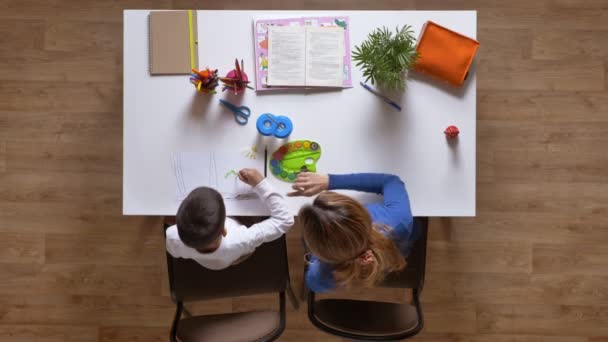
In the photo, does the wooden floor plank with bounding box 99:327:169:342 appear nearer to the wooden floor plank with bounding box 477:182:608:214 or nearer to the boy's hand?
the boy's hand

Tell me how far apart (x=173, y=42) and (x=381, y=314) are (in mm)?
1161

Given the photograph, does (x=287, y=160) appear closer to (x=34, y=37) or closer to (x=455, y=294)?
(x=455, y=294)

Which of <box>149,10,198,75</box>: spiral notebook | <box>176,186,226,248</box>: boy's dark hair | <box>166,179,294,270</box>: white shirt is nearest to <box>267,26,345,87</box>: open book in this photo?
<box>149,10,198,75</box>: spiral notebook

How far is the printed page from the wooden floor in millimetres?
647

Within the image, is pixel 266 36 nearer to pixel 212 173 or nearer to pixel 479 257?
pixel 212 173

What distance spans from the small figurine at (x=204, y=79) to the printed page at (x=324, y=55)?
1.04ft

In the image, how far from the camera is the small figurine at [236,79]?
5.17 ft

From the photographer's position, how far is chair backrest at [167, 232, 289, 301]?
1729 millimetres

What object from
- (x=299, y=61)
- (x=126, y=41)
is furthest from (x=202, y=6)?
(x=299, y=61)

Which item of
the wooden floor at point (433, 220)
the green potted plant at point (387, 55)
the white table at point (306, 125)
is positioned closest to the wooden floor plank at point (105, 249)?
the wooden floor at point (433, 220)

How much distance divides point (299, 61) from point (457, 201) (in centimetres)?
72

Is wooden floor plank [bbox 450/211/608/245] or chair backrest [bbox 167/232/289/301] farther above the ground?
wooden floor plank [bbox 450/211/608/245]

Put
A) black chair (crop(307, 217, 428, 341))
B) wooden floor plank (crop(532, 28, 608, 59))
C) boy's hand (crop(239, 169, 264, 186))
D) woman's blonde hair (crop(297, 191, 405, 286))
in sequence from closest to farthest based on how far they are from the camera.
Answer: woman's blonde hair (crop(297, 191, 405, 286)) < black chair (crop(307, 217, 428, 341)) < boy's hand (crop(239, 169, 264, 186)) < wooden floor plank (crop(532, 28, 608, 59))

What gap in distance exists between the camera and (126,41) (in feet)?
5.26
